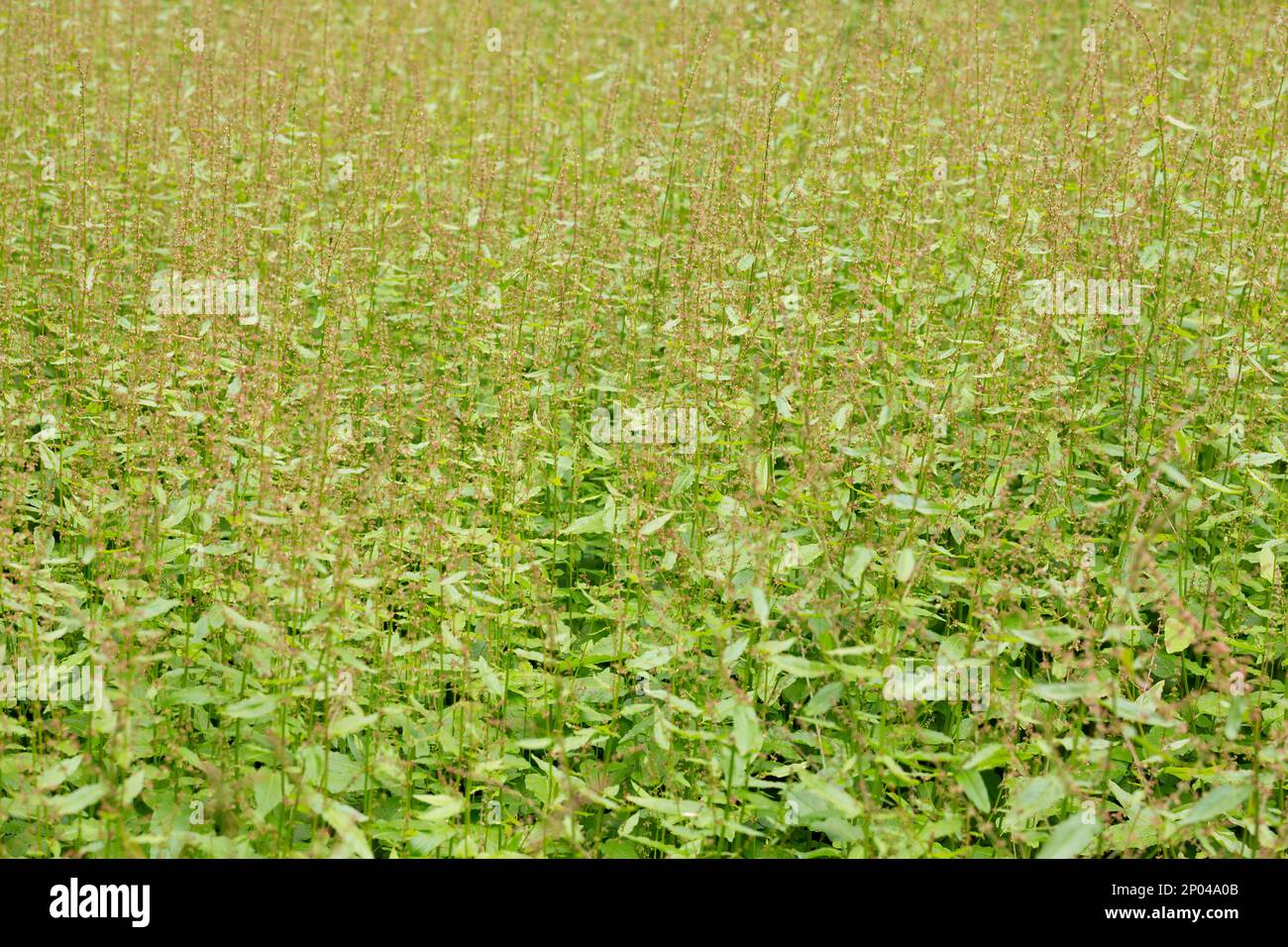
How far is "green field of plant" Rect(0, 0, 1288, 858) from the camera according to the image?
120 inches

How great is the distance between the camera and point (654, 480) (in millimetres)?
3971

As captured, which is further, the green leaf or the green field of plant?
the green field of plant

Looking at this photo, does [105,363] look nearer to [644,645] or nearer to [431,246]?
[431,246]

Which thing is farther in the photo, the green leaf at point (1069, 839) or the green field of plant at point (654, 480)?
the green field of plant at point (654, 480)

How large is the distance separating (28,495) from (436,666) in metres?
1.76

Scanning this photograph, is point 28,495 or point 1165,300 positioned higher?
point 1165,300

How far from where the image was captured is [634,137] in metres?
6.42

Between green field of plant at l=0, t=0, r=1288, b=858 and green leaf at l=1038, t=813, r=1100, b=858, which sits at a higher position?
green field of plant at l=0, t=0, r=1288, b=858

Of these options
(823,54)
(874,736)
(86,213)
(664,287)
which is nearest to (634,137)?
(664,287)

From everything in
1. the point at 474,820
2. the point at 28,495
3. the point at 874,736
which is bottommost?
the point at 474,820

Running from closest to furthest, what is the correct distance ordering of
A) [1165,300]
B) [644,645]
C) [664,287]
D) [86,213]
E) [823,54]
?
1. [644,645]
2. [1165,300]
3. [86,213]
4. [664,287]
5. [823,54]

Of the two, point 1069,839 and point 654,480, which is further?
point 654,480

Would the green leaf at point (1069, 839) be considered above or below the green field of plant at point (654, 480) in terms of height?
below

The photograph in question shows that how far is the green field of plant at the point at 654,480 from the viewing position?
304cm
